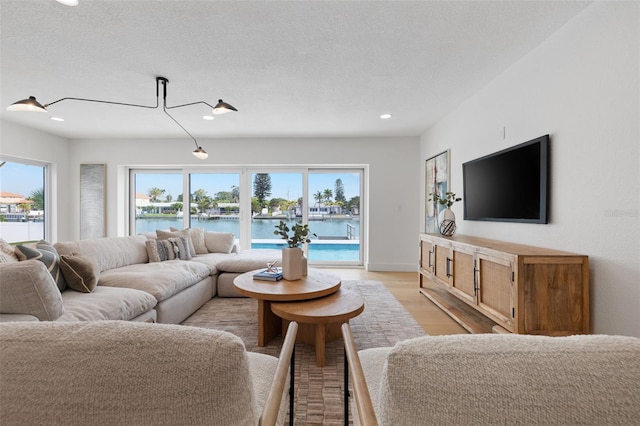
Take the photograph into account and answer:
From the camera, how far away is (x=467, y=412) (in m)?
0.60

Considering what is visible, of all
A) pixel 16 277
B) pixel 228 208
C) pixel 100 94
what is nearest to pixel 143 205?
pixel 228 208

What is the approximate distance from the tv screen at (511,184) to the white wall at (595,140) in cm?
8

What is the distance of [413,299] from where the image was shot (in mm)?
3666

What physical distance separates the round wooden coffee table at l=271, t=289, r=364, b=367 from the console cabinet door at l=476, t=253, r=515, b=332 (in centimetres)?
99

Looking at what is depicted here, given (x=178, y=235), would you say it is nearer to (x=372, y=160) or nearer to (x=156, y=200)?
(x=156, y=200)

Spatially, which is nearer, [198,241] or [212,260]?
[212,260]

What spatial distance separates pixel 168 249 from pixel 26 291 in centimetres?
215

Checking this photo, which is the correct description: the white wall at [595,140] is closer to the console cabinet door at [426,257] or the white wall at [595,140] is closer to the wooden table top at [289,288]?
the console cabinet door at [426,257]

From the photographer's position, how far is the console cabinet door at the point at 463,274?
256 cm

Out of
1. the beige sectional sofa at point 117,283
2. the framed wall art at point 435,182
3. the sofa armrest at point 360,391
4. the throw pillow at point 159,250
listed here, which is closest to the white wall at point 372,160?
the framed wall art at point 435,182

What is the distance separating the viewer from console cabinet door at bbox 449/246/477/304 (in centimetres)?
256

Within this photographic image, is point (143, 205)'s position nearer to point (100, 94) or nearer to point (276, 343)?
point (100, 94)

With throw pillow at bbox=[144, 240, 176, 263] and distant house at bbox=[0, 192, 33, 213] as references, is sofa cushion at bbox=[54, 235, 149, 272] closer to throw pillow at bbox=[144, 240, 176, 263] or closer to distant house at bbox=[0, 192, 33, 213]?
throw pillow at bbox=[144, 240, 176, 263]

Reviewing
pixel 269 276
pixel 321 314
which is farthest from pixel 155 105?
pixel 321 314
